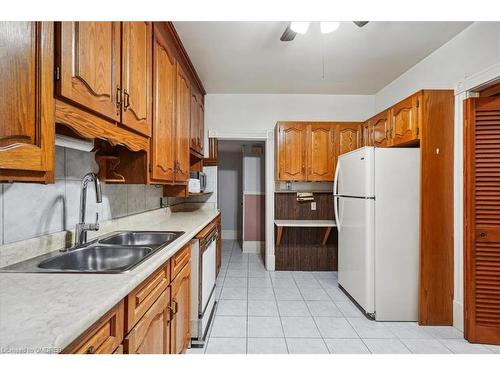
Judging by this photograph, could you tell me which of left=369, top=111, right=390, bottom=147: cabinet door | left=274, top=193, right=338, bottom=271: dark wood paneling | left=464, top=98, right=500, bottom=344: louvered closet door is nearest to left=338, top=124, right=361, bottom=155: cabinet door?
left=369, top=111, right=390, bottom=147: cabinet door

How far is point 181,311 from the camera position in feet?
5.49

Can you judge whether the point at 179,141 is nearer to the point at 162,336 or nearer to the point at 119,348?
the point at 162,336

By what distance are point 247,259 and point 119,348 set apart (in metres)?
3.71

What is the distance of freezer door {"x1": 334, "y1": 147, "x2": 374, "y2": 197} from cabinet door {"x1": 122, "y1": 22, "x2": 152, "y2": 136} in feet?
6.37

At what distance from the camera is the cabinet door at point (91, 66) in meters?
0.94

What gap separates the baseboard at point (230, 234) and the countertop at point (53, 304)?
5.25 metres

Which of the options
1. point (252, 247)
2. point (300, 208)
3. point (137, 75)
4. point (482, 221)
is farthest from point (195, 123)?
point (482, 221)

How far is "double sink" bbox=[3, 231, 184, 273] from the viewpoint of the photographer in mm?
1083

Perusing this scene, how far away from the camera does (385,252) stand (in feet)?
8.01

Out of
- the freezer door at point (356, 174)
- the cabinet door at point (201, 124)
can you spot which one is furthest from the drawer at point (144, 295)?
the cabinet door at point (201, 124)

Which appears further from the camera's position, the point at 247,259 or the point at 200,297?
the point at 247,259

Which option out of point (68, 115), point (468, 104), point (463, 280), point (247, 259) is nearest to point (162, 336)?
point (68, 115)

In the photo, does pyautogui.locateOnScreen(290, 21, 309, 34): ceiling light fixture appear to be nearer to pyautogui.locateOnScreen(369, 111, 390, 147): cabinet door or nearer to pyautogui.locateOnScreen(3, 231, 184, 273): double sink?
pyautogui.locateOnScreen(369, 111, 390, 147): cabinet door

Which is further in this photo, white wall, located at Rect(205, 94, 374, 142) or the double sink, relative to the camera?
white wall, located at Rect(205, 94, 374, 142)
